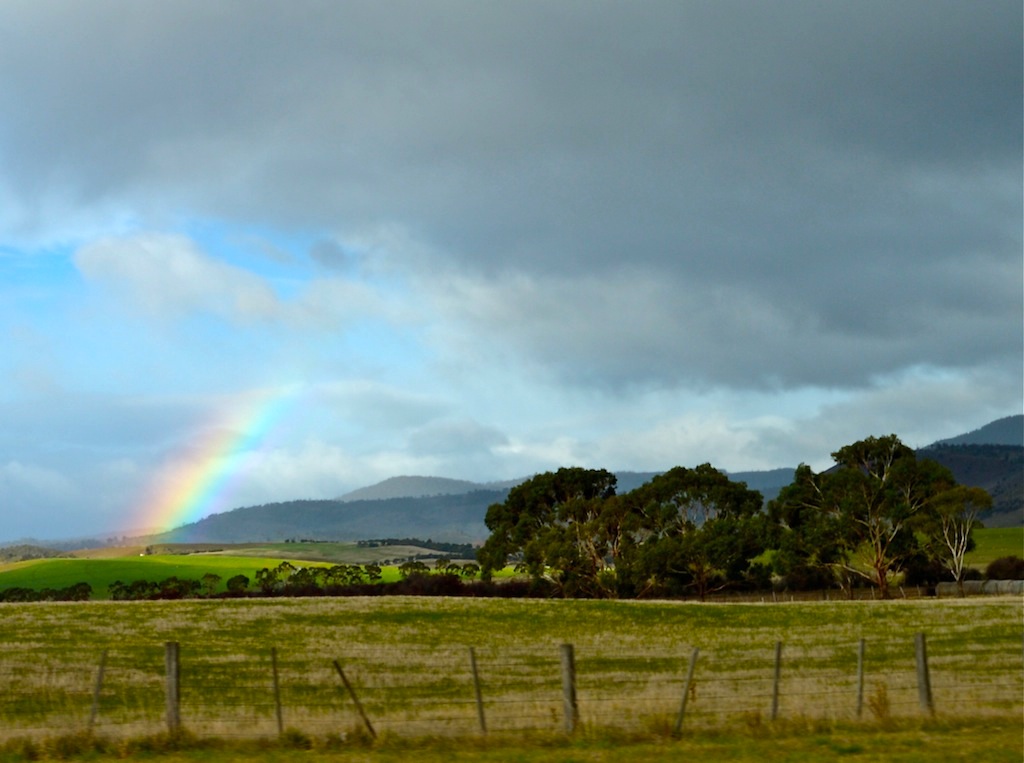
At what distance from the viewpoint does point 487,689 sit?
119 ft

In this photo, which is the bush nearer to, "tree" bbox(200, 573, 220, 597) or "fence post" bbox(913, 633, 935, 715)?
"fence post" bbox(913, 633, 935, 715)

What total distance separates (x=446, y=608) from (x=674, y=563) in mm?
39389

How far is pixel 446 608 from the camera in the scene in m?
70.3

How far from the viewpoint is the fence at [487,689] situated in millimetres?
24234

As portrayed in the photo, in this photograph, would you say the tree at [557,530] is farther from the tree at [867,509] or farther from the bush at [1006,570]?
the bush at [1006,570]

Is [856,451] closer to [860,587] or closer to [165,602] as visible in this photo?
[860,587]

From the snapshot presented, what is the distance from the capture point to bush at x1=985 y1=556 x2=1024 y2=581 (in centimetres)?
11451

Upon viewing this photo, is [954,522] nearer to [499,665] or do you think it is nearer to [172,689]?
[499,665]

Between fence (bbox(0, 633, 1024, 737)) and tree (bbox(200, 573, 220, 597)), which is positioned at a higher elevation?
fence (bbox(0, 633, 1024, 737))

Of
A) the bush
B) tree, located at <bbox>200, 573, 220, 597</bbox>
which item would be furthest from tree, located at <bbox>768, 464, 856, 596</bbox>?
tree, located at <bbox>200, 573, 220, 597</bbox>

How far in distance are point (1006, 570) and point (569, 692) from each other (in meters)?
109

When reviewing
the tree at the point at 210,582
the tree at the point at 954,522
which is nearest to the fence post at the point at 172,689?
the tree at the point at 954,522

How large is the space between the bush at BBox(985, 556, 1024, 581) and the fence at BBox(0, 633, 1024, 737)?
7640 centimetres

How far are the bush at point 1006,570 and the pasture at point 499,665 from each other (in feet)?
170
